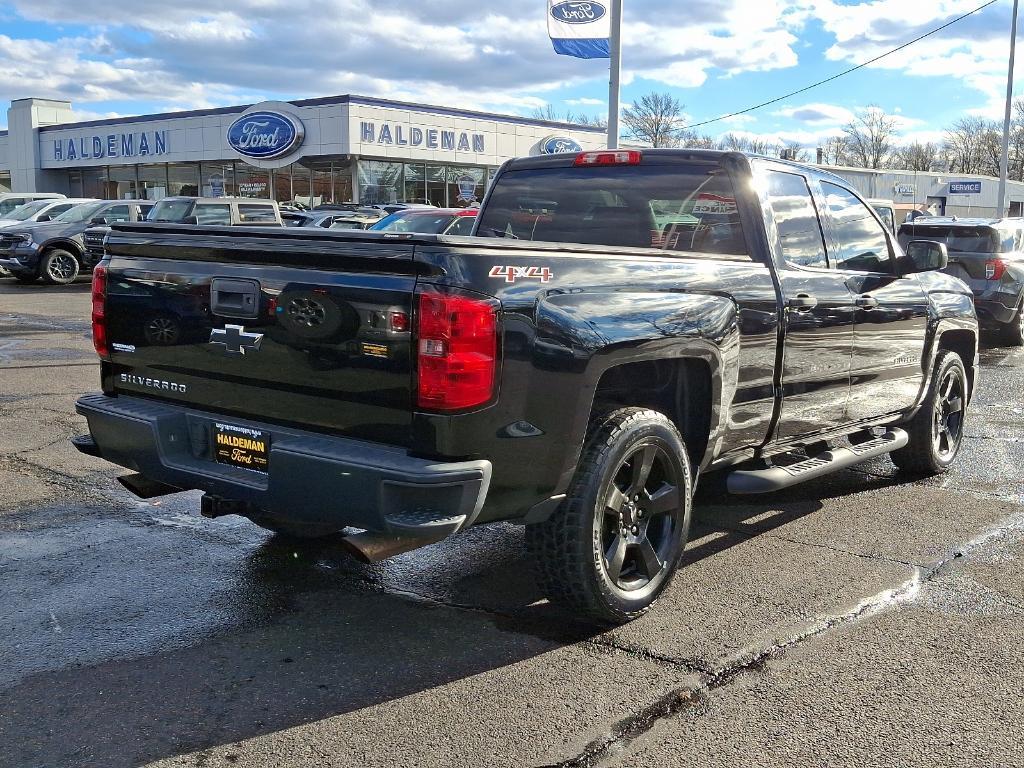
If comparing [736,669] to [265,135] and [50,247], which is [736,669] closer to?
[50,247]

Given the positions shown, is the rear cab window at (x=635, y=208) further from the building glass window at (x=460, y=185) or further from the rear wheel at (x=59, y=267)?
the building glass window at (x=460, y=185)

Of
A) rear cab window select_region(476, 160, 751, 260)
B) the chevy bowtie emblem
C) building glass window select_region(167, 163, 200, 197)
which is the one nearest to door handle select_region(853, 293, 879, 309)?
rear cab window select_region(476, 160, 751, 260)

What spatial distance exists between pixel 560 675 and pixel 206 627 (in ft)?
4.69

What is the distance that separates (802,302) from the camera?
4.88 m

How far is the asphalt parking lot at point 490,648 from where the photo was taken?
314cm

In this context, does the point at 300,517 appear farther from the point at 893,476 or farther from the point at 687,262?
the point at 893,476

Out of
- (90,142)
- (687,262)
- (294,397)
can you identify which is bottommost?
(294,397)

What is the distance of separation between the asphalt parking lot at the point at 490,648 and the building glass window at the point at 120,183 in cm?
4181

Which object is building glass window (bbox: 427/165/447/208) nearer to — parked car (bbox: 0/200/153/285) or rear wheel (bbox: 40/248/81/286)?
parked car (bbox: 0/200/153/285)

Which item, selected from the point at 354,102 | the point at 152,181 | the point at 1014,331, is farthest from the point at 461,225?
the point at 152,181

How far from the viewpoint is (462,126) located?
126ft

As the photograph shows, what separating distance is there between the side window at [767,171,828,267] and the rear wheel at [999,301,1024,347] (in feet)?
29.8

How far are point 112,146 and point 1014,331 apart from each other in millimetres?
38322

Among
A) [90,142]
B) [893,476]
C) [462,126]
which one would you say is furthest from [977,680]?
[90,142]
